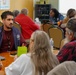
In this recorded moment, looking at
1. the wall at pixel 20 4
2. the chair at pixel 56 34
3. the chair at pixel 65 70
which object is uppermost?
the wall at pixel 20 4

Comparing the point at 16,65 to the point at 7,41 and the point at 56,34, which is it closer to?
the point at 7,41

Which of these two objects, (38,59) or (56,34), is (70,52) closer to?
(38,59)

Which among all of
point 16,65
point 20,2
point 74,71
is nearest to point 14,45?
point 16,65

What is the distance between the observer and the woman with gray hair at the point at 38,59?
82.2 inches

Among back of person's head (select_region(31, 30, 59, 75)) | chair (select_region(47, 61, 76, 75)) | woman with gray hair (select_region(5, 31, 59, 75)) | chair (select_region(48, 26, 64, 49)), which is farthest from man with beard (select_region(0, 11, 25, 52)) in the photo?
chair (select_region(47, 61, 76, 75))

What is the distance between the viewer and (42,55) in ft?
6.94

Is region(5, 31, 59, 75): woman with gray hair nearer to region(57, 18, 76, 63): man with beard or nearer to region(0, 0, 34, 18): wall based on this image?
region(57, 18, 76, 63): man with beard

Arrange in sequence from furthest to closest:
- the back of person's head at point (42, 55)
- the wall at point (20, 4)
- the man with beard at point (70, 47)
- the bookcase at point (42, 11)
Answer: the bookcase at point (42, 11) < the wall at point (20, 4) < the man with beard at point (70, 47) < the back of person's head at point (42, 55)

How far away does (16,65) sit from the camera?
2260mm

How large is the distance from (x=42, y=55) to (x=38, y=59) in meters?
0.05

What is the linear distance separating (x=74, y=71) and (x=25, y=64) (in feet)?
3.07

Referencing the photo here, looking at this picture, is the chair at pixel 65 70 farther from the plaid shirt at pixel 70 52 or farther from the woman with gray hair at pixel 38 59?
the plaid shirt at pixel 70 52

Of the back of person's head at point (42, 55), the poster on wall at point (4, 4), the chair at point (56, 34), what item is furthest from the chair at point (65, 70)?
the poster on wall at point (4, 4)

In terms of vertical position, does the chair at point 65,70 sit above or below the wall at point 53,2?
below
